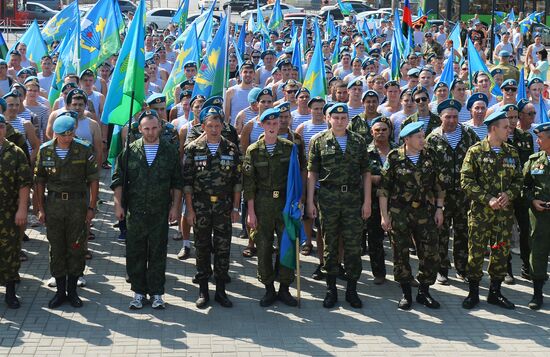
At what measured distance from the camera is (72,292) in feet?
25.2

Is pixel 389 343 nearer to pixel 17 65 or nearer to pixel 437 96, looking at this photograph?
pixel 437 96

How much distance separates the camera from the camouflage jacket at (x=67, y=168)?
7488mm

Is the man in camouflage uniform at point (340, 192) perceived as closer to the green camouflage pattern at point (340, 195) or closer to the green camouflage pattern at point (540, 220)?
the green camouflage pattern at point (340, 195)

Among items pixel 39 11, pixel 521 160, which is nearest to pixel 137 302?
pixel 521 160

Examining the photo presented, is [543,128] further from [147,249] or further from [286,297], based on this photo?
[147,249]

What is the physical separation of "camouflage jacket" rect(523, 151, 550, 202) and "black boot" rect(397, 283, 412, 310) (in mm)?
1486

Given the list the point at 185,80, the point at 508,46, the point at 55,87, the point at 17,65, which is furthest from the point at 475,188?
the point at 508,46

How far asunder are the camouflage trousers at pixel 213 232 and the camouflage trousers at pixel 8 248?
68.7 inches

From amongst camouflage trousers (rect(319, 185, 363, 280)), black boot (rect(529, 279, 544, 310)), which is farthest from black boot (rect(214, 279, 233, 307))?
black boot (rect(529, 279, 544, 310))

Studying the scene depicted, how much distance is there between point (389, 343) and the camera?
22.6ft

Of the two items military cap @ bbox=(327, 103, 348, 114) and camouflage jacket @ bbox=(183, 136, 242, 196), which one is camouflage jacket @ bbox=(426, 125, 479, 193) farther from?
camouflage jacket @ bbox=(183, 136, 242, 196)

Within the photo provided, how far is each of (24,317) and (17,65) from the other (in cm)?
854

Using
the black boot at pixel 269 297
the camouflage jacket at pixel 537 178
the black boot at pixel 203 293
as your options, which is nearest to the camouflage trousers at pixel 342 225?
the black boot at pixel 269 297

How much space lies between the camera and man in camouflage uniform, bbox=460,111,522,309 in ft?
25.0
